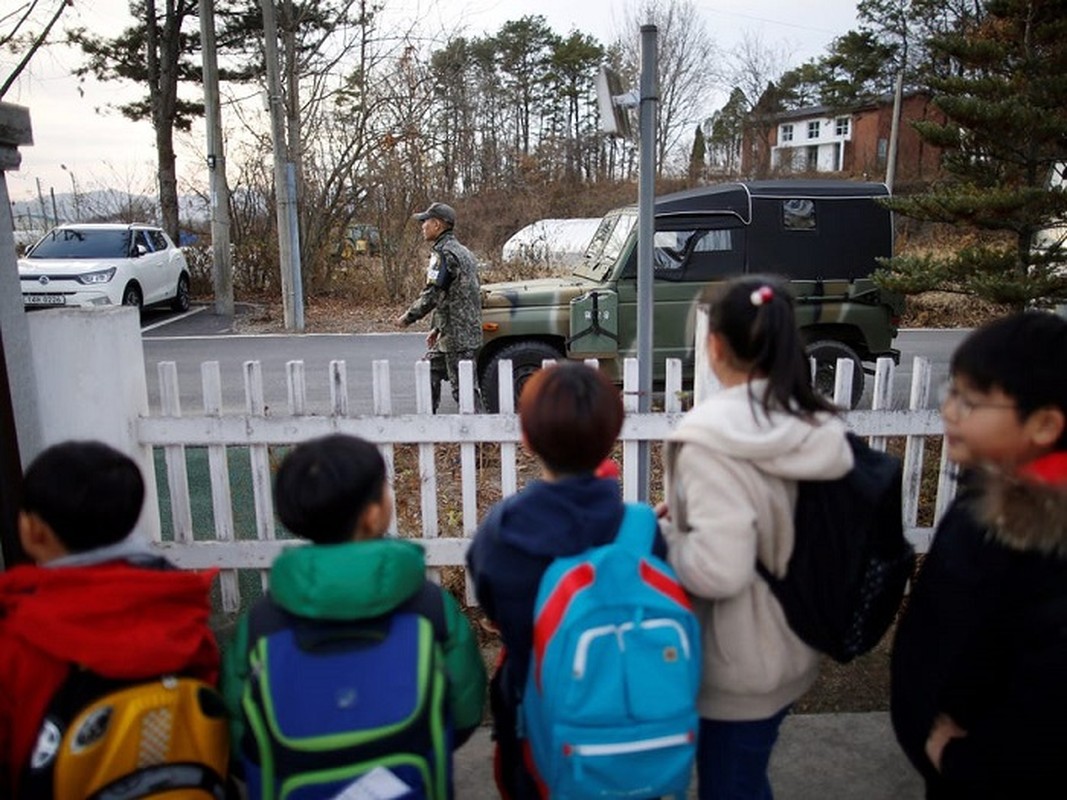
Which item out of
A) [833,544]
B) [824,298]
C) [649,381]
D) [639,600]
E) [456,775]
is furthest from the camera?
[824,298]

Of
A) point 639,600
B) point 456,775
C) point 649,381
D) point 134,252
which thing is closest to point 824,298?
point 649,381

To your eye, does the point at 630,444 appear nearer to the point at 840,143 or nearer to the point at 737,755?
the point at 737,755

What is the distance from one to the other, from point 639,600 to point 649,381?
1927mm

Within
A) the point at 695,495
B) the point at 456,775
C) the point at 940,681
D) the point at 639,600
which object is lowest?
the point at 456,775

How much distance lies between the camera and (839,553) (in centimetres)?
169

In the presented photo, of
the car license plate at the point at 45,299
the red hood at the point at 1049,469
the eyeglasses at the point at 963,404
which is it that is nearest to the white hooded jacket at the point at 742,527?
the eyeglasses at the point at 963,404

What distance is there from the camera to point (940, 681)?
1.55 m

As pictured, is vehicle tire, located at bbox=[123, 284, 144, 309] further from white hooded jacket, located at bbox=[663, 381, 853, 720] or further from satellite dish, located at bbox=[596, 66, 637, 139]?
white hooded jacket, located at bbox=[663, 381, 853, 720]

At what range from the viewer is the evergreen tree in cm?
523

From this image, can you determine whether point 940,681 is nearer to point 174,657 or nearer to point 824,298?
point 174,657

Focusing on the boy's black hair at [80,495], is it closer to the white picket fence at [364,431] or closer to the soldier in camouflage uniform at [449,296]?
the white picket fence at [364,431]

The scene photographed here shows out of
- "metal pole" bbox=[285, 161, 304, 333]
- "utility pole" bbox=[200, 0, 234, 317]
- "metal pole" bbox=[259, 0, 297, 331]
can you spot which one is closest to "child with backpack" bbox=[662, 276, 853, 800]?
"metal pole" bbox=[285, 161, 304, 333]

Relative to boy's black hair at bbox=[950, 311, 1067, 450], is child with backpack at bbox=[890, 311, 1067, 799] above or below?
below

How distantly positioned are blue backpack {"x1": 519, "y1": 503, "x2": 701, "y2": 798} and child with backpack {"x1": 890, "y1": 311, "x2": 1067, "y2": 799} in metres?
0.48
